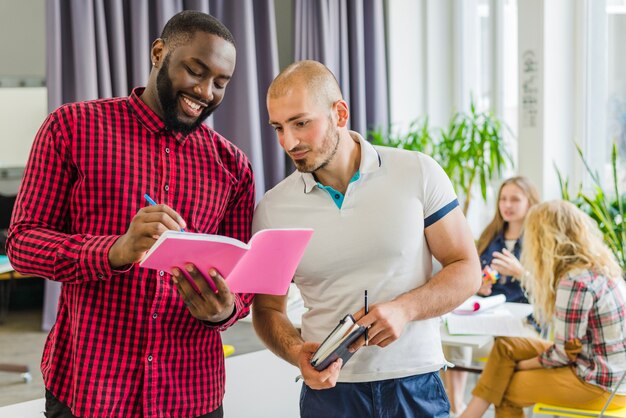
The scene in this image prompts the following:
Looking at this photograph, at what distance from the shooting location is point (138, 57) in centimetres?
614

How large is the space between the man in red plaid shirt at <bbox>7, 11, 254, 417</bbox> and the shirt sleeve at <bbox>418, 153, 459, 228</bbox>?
0.46 m

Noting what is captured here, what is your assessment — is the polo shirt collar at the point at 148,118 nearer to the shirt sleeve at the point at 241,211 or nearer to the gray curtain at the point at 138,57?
the shirt sleeve at the point at 241,211

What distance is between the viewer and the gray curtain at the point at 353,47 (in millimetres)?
6770

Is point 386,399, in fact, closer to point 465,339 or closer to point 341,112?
point 341,112

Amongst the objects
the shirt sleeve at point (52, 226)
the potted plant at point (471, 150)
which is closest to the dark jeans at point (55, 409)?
the shirt sleeve at point (52, 226)

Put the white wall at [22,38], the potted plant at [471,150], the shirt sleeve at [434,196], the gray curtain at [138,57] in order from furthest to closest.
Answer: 1. the white wall at [22,38]
2. the gray curtain at [138,57]
3. the potted plant at [471,150]
4. the shirt sleeve at [434,196]

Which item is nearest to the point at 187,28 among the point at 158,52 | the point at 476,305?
the point at 158,52

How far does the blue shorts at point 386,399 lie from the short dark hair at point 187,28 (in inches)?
32.4

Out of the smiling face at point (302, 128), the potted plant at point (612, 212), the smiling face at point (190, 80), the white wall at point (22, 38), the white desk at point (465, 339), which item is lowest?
the white desk at point (465, 339)

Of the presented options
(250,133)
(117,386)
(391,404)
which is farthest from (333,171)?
(250,133)

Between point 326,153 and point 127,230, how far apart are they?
504 mm

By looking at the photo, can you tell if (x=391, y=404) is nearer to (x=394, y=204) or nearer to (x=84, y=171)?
(x=394, y=204)

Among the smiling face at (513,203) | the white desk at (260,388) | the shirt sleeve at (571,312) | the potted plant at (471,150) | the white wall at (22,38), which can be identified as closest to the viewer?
the white desk at (260,388)

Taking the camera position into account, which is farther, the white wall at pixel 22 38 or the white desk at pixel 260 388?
the white wall at pixel 22 38
